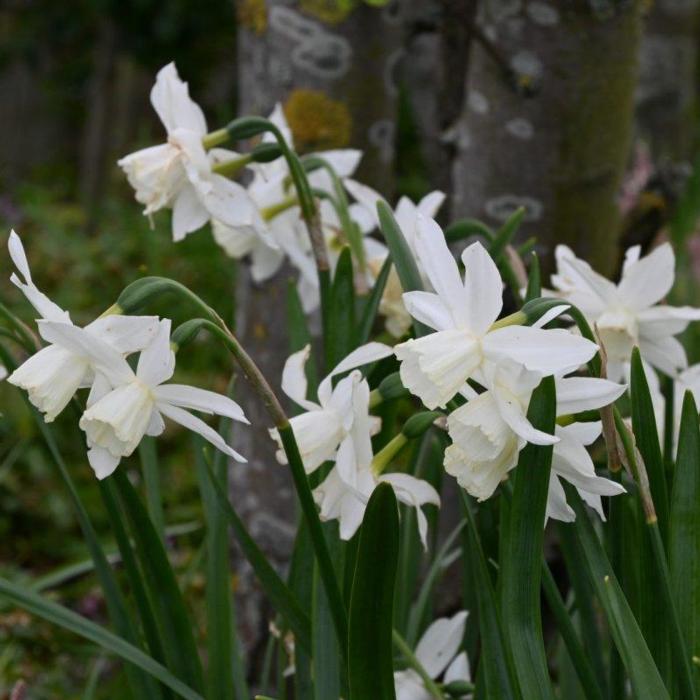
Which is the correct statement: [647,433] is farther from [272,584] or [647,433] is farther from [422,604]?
[422,604]

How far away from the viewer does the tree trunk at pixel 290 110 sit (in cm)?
210

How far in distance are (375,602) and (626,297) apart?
0.57 meters

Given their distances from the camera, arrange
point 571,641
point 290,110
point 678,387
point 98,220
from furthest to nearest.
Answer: point 98,220 < point 290,110 < point 678,387 < point 571,641

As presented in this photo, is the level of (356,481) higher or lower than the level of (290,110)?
lower

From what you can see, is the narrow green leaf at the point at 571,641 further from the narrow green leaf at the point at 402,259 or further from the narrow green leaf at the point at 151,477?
the narrow green leaf at the point at 151,477

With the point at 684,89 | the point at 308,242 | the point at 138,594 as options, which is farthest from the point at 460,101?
the point at 684,89

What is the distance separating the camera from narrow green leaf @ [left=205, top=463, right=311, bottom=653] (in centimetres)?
115

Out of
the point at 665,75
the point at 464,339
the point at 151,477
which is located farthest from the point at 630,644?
the point at 665,75

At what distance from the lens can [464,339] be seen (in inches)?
35.9

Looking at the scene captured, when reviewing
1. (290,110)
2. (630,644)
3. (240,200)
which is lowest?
(630,644)

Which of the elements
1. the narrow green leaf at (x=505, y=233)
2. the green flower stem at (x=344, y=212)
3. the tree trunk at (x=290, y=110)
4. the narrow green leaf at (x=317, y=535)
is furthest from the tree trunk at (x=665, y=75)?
the narrow green leaf at (x=317, y=535)

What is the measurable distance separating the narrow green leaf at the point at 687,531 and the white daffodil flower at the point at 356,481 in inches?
9.2

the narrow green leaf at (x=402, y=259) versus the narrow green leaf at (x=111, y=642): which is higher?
the narrow green leaf at (x=402, y=259)

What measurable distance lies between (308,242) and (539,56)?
645 millimetres
